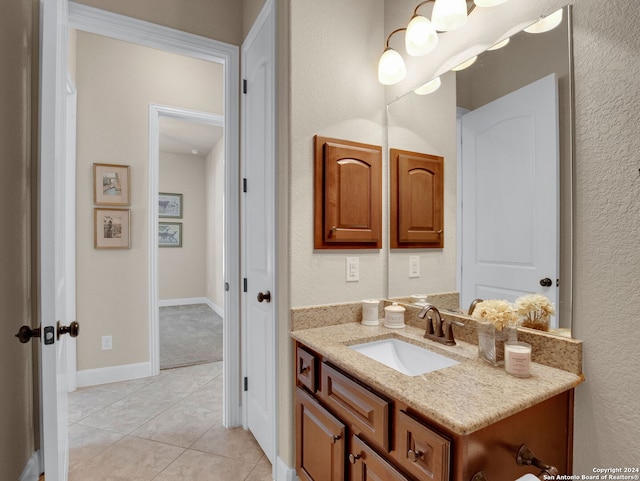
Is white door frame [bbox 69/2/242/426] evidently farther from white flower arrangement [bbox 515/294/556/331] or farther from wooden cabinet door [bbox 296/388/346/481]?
white flower arrangement [bbox 515/294/556/331]

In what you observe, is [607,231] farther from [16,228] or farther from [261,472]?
[16,228]

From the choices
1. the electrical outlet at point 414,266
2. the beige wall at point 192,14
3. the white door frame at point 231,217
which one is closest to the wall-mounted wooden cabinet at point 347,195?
the electrical outlet at point 414,266

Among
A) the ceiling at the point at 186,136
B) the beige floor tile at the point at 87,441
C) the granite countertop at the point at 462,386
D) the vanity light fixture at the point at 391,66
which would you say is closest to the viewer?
the granite countertop at the point at 462,386

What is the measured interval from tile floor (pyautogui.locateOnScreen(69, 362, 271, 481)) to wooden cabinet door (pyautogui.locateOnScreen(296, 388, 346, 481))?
459mm

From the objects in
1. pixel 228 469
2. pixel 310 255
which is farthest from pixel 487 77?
pixel 228 469

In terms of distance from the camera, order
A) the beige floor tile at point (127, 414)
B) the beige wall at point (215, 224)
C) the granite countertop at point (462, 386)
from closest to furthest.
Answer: the granite countertop at point (462, 386) < the beige floor tile at point (127, 414) < the beige wall at point (215, 224)

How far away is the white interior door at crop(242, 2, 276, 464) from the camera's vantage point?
5.90 ft

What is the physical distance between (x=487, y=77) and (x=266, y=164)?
1.11 m

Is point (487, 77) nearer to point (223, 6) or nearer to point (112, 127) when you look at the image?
point (223, 6)

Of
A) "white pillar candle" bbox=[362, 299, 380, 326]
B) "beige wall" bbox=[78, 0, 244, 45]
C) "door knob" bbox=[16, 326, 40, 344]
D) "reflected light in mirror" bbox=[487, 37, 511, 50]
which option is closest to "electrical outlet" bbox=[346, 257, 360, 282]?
"white pillar candle" bbox=[362, 299, 380, 326]

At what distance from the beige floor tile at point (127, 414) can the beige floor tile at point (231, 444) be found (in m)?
0.52

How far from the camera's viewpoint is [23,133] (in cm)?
166

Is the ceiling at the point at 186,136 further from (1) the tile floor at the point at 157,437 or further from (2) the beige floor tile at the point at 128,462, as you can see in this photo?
(2) the beige floor tile at the point at 128,462

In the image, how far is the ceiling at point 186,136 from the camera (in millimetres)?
4863
